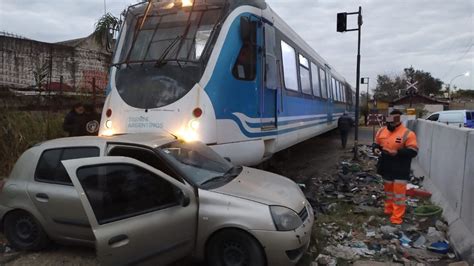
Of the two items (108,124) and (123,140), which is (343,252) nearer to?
(123,140)

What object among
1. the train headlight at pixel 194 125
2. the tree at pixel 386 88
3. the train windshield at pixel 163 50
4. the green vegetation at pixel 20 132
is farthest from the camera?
the tree at pixel 386 88

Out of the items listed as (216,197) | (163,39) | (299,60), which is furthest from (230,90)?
(299,60)

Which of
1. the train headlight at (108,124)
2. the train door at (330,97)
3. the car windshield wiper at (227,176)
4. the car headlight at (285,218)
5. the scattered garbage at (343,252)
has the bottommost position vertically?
the scattered garbage at (343,252)

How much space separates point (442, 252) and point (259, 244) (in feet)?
8.10

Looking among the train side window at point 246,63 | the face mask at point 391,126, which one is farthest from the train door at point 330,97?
the train side window at point 246,63

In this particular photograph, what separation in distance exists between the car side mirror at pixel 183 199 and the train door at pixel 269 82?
10.4 feet

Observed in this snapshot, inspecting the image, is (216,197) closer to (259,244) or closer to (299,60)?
(259,244)

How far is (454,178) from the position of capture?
6117mm

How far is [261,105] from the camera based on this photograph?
7.02 meters

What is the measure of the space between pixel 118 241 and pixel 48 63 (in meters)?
9.75

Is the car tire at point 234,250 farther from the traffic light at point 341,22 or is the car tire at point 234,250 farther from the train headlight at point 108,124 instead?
the traffic light at point 341,22

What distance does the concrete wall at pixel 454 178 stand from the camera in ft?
16.3

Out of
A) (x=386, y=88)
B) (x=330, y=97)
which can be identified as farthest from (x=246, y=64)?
(x=386, y=88)

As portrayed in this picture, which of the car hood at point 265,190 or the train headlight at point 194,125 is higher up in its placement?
the train headlight at point 194,125
